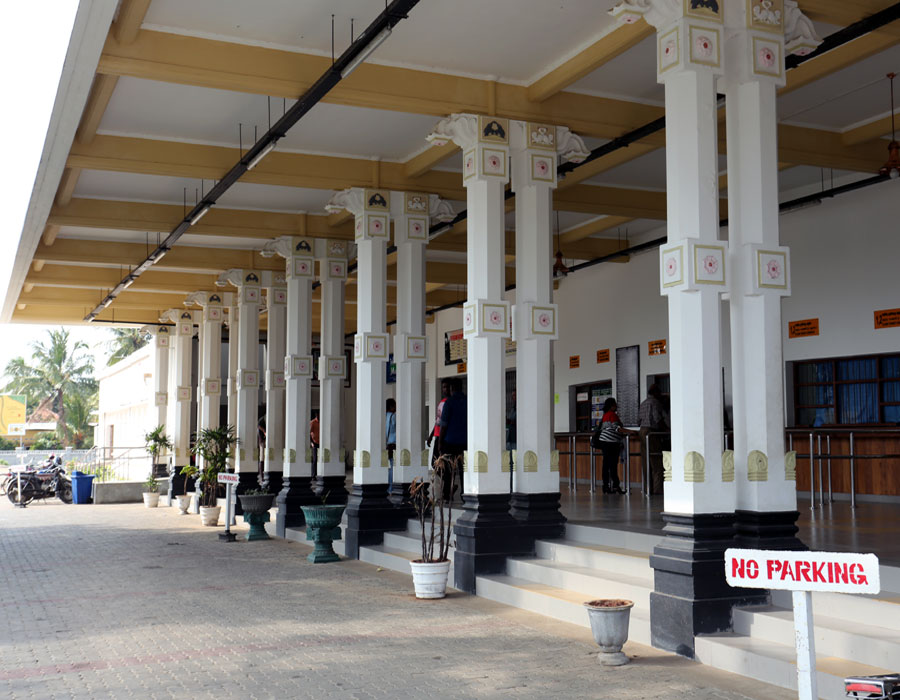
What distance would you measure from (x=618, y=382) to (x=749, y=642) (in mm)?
11266

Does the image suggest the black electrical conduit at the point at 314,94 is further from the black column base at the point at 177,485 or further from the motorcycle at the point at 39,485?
the motorcycle at the point at 39,485

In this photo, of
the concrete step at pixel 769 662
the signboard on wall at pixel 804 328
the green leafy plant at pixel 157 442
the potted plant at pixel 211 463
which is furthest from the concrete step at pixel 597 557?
the green leafy plant at pixel 157 442

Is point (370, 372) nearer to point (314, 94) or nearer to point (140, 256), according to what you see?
point (314, 94)

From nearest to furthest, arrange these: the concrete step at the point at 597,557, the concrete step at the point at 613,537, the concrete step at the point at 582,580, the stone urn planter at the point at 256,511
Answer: the concrete step at the point at 582,580 → the concrete step at the point at 597,557 → the concrete step at the point at 613,537 → the stone urn planter at the point at 256,511

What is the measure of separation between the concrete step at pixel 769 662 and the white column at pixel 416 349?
633 centimetres

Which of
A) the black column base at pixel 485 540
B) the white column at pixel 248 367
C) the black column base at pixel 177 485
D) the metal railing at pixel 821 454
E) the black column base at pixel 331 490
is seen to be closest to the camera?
the black column base at pixel 485 540

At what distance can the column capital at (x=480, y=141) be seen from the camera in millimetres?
9547

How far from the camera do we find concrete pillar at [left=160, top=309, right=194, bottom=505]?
2220 centimetres

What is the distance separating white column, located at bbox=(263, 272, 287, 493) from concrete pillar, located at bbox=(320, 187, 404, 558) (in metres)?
4.24

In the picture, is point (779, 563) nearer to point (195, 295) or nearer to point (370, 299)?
point (370, 299)

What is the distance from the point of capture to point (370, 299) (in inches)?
485

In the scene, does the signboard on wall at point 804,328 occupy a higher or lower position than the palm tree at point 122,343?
lower

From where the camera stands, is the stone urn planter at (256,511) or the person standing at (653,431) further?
the stone urn planter at (256,511)

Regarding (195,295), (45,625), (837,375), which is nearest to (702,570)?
(45,625)
